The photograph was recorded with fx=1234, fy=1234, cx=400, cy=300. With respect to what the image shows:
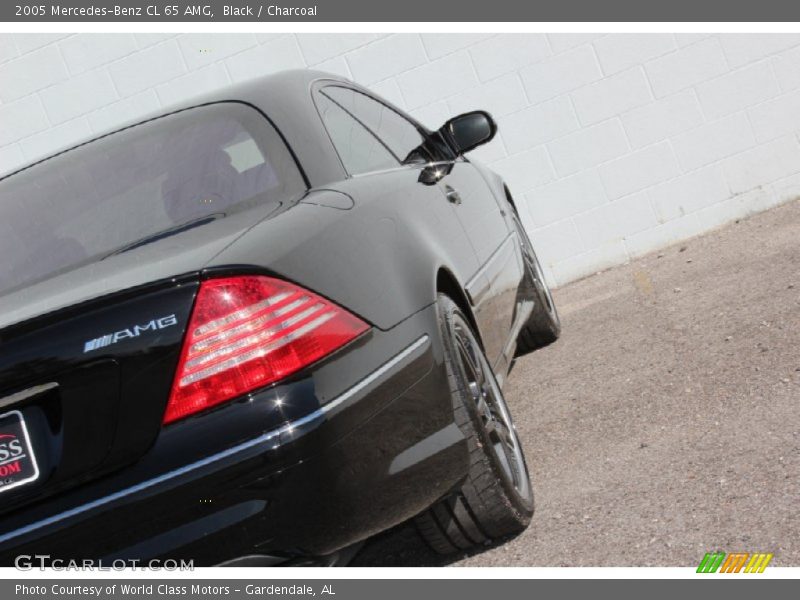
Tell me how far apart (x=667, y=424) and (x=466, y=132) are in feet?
4.82

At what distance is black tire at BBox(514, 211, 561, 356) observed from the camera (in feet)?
19.9

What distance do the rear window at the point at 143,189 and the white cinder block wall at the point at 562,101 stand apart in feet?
14.5

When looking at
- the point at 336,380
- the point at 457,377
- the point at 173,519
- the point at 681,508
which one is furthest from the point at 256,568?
the point at 681,508

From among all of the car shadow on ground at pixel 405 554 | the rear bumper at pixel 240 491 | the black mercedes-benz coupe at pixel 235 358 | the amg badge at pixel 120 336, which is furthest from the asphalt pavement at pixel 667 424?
the amg badge at pixel 120 336

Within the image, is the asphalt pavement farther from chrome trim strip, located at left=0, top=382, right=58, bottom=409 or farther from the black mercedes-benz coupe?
chrome trim strip, located at left=0, top=382, right=58, bottom=409

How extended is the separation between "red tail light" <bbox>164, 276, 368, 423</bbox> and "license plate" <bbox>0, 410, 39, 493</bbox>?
312 mm

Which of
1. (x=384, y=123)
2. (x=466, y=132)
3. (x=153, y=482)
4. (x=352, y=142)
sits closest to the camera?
(x=153, y=482)

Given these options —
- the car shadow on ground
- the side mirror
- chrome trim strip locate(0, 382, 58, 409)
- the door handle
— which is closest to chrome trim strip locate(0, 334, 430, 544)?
chrome trim strip locate(0, 382, 58, 409)

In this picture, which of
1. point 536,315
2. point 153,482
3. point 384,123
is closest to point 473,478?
point 153,482

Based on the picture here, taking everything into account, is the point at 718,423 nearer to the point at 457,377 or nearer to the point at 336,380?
the point at 457,377

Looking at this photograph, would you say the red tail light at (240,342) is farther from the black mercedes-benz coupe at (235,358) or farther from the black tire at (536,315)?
the black tire at (536,315)

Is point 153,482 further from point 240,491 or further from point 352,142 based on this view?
point 352,142

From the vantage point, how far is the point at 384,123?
16.4 ft

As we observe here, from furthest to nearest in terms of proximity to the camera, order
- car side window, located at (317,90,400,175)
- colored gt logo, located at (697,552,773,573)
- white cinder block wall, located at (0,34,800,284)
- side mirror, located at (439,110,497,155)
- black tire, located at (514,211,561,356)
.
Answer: white cinder block wall, located at (0,34,800,284) → black tire, located at (514,211,561,356) → side mirror, located at (439,110,497,155) → car side window, located at (317,90,400,175) → colored gt logo, located at (697,552,773,573)
